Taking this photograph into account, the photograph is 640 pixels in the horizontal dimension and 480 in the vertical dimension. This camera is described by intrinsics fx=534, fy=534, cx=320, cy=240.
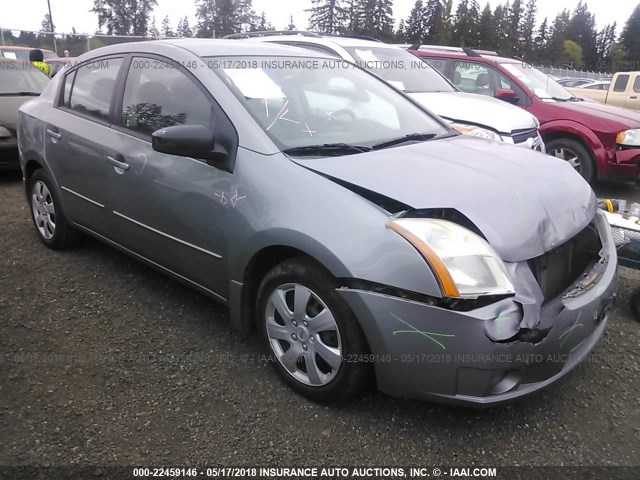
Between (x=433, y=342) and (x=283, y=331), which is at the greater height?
(x=433, y=342)

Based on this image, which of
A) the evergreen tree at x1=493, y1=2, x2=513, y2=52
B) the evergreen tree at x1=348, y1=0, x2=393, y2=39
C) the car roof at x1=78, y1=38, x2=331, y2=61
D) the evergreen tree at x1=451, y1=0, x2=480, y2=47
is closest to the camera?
the car roof at x1=78, y1=38, x2=331, y2=61

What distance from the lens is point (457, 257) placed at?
6.75ft

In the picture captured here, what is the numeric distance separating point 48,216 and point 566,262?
12.4ft

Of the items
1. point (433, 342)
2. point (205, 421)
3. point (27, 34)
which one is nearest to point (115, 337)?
point (205, 421)

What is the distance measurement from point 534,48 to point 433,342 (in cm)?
8456

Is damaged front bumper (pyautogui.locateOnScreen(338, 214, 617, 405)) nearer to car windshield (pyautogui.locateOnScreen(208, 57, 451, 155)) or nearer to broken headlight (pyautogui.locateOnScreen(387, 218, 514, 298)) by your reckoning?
broken headlight (pyautogui.locateOnScreen(387, 218, 514, 298))

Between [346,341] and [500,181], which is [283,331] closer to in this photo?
[346,341]

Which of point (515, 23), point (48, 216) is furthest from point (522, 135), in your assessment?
point (515, 23)

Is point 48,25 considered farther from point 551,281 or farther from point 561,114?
point 551,281

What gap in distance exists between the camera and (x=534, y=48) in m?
76.1

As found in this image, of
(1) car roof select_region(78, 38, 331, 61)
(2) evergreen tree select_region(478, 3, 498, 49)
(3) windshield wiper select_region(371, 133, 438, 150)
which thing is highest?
(2) evergreen tree select_region(478, 3, 498, 49)

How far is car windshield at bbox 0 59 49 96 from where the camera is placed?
7.38 metres

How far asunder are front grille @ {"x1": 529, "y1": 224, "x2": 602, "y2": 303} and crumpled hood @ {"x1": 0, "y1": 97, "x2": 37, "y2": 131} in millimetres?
6389

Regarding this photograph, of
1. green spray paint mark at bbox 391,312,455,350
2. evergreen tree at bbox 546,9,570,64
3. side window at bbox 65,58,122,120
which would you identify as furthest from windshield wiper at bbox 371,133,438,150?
evergreen tree at bbox 546,9,570,64
